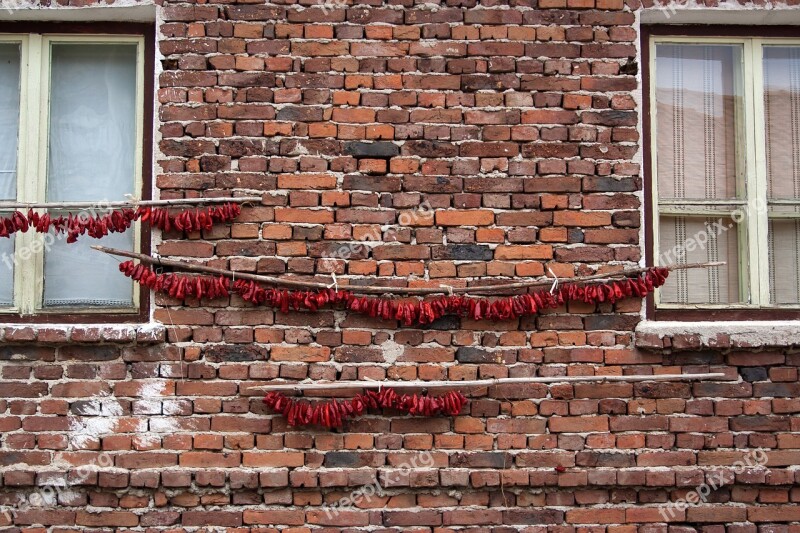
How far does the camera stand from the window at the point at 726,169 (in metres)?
4.04

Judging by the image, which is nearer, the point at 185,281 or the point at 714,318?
the point at 185,281

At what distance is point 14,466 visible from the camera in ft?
12.1

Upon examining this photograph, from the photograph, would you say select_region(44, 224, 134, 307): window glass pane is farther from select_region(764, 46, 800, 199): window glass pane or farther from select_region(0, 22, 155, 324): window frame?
select_region(764, 46, 800, 199): window glass pane

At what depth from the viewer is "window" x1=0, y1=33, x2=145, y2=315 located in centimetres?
396

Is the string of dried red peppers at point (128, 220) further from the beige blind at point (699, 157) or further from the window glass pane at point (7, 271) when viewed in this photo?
the beige blind at point (699, 157)

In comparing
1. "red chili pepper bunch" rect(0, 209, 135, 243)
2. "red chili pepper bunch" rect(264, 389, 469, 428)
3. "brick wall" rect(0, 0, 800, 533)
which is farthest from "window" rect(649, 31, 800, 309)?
"red chili pepper bunch" rect(0, 209, 135, 243)

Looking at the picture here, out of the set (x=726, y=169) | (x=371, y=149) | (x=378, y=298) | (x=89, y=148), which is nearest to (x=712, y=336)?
(x=726, y=169)

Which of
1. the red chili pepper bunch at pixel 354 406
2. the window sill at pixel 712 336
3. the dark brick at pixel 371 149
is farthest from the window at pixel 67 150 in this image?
the window sill at pixel 712 336

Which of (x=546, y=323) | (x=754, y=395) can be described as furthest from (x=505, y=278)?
(x=754, y=395)

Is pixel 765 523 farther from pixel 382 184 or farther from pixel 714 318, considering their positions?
pixel 382 184

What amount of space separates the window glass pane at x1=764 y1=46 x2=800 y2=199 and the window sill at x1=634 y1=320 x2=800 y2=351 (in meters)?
0.79

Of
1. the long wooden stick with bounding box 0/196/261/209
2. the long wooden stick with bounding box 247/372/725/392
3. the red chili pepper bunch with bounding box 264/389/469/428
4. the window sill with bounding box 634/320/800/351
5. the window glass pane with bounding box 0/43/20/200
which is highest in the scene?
the window glass pane with bounding box 0/43/20/200

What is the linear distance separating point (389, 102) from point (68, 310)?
6.48 ft

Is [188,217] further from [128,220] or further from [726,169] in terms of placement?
[726,169]
